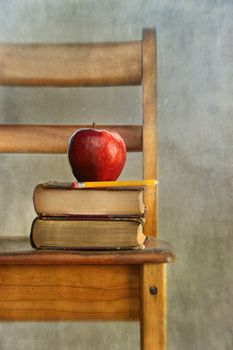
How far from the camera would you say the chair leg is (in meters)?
0.74

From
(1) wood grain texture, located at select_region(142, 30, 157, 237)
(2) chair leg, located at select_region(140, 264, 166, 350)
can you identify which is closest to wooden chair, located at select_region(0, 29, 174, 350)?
(2) chair leg, located at select_region(140, 264, 166, 350)

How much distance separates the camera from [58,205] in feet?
2.53

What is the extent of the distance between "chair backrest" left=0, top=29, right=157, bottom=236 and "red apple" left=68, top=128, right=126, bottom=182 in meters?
0.35

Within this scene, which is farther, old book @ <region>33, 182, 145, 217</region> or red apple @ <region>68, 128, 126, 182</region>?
red apple @ <region>68, 128, 126, 182</region>

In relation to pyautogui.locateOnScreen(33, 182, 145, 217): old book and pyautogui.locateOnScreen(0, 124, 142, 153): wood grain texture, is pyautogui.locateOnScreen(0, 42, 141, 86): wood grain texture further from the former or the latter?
pyautogui.locateOnScreen(33, 182, 145, 217): old book

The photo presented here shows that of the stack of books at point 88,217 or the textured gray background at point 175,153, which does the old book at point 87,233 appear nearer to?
the stack of books at point 88,217

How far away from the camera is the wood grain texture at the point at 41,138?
1.26m

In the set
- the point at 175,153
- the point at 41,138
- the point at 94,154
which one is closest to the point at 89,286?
the point at 94,154

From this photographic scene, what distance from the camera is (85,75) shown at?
1.27m

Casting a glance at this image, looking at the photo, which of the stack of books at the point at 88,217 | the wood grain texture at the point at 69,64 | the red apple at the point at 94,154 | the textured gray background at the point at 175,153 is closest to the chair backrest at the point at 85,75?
the wood grain texture at the point at 69,64

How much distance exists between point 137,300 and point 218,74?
→ 2.79 ft

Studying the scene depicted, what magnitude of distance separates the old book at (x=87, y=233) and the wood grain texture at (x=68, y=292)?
32 mm

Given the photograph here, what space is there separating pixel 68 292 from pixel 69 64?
68 centimetres

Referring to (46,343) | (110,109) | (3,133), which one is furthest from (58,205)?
(46,343)
